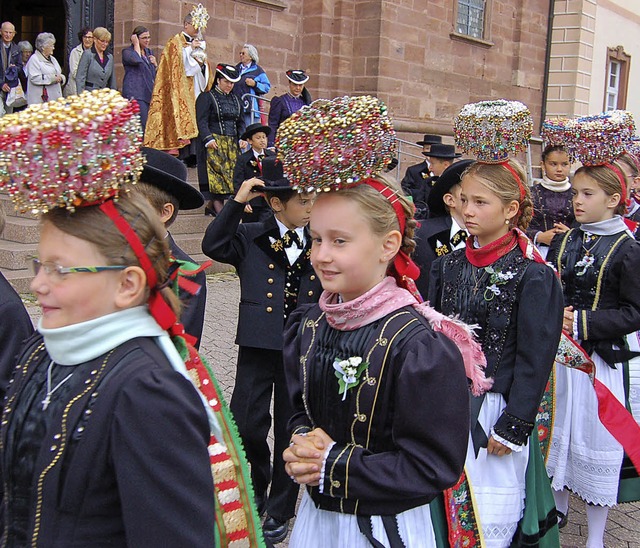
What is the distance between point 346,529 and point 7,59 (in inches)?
406

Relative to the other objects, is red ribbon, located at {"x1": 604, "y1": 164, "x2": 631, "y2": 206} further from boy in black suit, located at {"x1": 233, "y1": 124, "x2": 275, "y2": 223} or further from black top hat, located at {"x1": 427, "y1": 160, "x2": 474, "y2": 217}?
boy in black suit, located at {"x1": 233, "y1": 124, "x2": 275, "y2": 223}

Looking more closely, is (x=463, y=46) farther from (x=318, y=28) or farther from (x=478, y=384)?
(x=478, y=384)

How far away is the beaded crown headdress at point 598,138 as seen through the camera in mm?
4281

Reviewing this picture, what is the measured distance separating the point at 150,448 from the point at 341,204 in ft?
3.19

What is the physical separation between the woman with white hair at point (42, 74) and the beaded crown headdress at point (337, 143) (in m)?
8.87

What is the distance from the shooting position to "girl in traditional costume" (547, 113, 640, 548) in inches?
161

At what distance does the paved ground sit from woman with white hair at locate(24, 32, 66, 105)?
3341 millimetres

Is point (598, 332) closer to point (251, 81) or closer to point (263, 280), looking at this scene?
point (263, 280)

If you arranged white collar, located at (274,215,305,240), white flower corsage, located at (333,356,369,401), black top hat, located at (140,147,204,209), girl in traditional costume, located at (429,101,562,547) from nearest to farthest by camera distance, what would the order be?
white flower corsage, located at (333,356,369,401) → black top hat, located at (140,147,204,209) → girl in traditional costume, located at (429,101,562,547) → white collar, located at (274,215,305,240)

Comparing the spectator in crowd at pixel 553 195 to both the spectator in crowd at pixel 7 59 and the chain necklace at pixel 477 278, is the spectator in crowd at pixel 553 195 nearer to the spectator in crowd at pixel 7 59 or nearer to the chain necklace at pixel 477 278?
the chain necklace at pixel 477 278

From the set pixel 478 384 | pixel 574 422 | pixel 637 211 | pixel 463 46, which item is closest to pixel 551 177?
pixel 637 211

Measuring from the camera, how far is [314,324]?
2.49 m

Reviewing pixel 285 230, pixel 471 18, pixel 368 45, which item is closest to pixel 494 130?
pixel 285 230

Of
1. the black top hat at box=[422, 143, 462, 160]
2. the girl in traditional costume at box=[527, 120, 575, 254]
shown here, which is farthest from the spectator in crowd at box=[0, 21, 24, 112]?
the girl in traditional costume at box=[527, 120, 575, 254]
